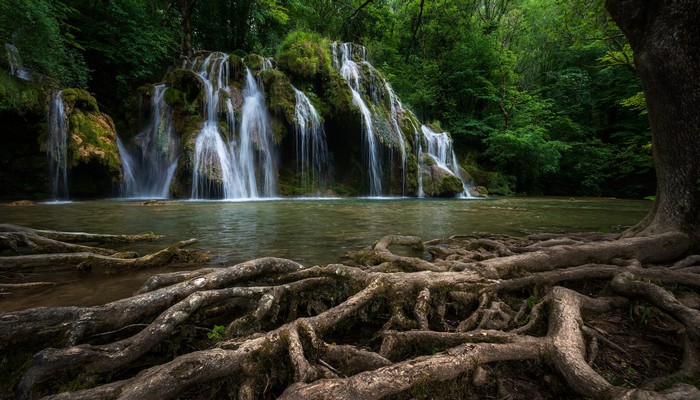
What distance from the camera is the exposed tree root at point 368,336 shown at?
58.1 inches

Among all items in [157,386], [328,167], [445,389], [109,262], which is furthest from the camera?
[328,167]

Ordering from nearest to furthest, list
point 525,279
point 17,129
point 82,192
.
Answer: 1. point 525,279
2. point 17,129
3. point 82,192

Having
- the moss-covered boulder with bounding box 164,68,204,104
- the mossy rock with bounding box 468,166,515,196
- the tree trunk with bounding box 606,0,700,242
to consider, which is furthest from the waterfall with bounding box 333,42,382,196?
the tree trunk with bounding box 606,0,700,242

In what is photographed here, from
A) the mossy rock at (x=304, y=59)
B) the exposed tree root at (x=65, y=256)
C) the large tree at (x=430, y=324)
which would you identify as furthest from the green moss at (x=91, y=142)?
the large tree at (x=430, y=324)

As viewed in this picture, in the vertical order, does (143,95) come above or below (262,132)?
above

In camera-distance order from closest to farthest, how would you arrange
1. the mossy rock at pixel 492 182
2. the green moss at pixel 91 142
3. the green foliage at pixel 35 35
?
the green foliage at pixel 35 35 → the green moss at pixel 91 142 → the mossy rock at pixel 492 182

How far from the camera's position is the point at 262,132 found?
1744 centimetres

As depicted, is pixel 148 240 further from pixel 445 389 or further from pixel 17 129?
pixel 17 129

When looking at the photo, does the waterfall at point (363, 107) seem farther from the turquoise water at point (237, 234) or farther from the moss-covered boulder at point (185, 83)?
the turquoise water at point (237, 234)

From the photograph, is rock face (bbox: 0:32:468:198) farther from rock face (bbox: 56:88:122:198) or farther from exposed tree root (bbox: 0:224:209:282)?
exposed tree root (bbox: 0:224:209:282)

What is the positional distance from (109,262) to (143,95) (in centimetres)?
1755

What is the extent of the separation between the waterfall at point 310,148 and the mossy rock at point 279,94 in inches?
13.8

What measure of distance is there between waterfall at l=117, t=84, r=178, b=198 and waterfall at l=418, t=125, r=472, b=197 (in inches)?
592

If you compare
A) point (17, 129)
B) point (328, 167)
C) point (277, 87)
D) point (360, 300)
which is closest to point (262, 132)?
point (277, 87)
